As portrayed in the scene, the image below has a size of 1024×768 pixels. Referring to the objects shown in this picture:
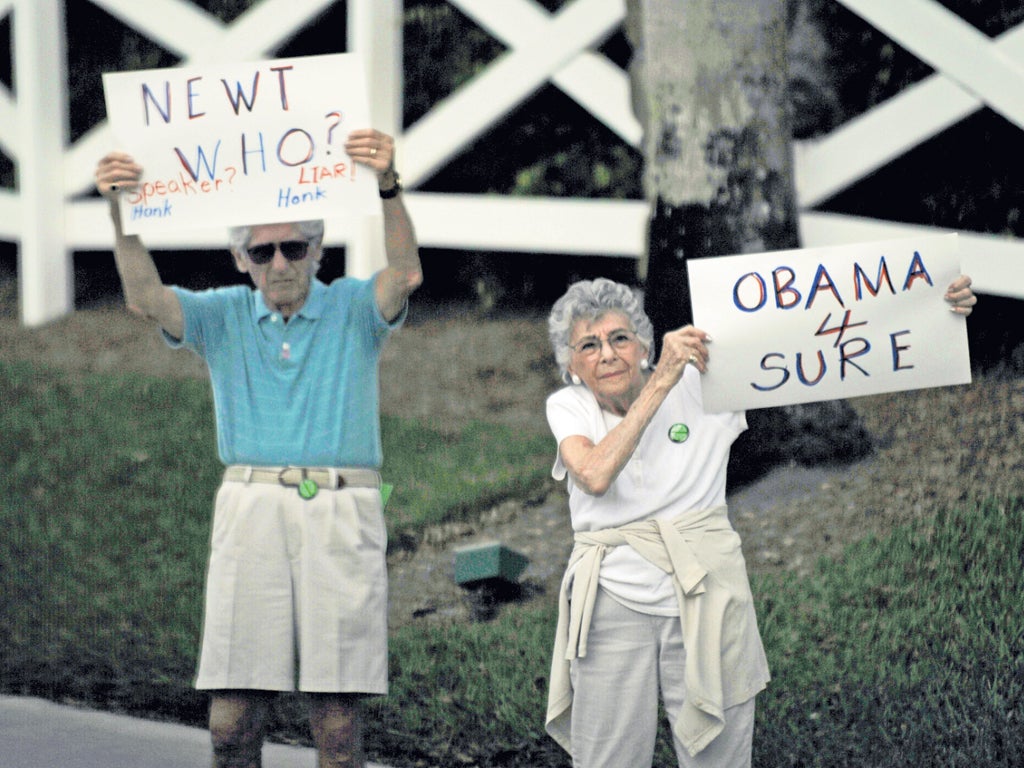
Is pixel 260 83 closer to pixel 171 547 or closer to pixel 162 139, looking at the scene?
pixel 162 139

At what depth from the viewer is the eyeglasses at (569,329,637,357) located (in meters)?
3.77

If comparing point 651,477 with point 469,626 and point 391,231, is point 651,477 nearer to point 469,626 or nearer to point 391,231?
point 391,231

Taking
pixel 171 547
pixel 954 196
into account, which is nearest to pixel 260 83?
pixel 171 547

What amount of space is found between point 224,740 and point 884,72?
6.40 m

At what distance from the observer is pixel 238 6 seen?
10914 millimetres

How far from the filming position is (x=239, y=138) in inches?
165

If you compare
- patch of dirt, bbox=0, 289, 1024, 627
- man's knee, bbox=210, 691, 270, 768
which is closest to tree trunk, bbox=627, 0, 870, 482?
patch of dirt, bbox=0, 289, 1024, 627

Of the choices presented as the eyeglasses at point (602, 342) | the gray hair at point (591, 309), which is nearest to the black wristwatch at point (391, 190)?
the gray hair at point (591, 309)

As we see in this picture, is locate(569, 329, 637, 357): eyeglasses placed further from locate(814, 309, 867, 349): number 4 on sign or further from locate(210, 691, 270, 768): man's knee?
locate(210, 691, 270, 768): man's knee

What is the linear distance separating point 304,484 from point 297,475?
0.03 m

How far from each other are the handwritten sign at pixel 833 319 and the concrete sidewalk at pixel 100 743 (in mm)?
2327

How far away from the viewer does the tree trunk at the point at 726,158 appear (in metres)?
7.11

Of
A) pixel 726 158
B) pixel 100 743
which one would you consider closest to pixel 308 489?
pixel 100 743

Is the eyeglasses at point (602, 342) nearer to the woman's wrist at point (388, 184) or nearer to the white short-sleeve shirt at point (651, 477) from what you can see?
the white short-sleeve shirt at point (651, 477)
